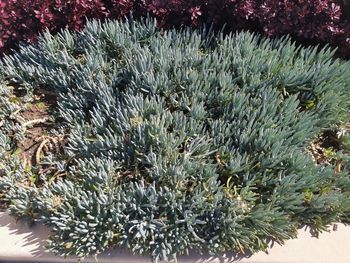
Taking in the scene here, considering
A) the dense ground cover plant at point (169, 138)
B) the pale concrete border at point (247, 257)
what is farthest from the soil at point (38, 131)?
the pale concrete border at point (247, 257)

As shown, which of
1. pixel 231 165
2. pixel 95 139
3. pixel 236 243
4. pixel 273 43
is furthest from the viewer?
pixel 273 43

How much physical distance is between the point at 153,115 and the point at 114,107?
231 mm

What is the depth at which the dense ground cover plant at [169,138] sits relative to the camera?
230cm

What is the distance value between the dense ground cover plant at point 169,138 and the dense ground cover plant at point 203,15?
12cm

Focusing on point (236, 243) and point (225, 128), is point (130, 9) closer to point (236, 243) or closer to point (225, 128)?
point (225, 128)

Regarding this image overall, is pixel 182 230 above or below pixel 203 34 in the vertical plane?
below

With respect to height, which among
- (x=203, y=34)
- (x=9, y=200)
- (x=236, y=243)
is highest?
(x=203, y=34)

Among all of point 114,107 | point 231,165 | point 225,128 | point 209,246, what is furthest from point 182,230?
point 114,107

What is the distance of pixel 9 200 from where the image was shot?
252cm

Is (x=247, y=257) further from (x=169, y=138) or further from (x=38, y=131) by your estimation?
(x=38, y=131)

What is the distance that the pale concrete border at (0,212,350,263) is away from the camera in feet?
7.63

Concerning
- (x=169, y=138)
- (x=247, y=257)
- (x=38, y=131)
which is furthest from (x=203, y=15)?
(x=247, y=257)

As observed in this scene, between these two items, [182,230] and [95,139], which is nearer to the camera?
[182,230]

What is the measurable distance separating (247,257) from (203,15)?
1614 mm
